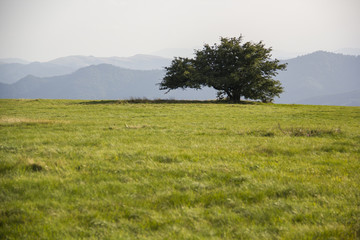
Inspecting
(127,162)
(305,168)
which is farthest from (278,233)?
(127,162)

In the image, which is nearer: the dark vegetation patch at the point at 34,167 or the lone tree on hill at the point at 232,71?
the dark vegetation patch at the point at 34,167

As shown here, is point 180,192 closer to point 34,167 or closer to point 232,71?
point 34,167

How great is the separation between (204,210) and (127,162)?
420cm

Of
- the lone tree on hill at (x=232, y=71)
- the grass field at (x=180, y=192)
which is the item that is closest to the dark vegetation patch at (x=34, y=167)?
the grass field at (x=180, y=192)

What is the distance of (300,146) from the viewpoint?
456 inches

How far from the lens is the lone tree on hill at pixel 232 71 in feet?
168

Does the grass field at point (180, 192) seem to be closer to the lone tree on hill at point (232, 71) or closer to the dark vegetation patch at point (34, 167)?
the dark vegetation patch at point (34, 167)

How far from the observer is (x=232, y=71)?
2060 inches

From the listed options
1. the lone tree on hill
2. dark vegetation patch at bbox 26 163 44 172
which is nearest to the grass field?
dark vegetation patch at bbox 26 163 44 172

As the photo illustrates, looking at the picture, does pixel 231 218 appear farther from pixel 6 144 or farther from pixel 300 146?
pixel 6 144

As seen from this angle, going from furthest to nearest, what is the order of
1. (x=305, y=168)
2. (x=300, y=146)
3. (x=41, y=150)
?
1. (x=300, y=146)
2. (x=41, y=150)
3. (x=305, y=168)

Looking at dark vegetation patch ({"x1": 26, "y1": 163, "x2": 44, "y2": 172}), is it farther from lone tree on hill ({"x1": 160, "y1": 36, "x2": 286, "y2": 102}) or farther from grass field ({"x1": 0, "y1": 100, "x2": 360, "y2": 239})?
lone tree on hill ({"x1": 160, "y1": 36, "x2": 286, "y2": 102})

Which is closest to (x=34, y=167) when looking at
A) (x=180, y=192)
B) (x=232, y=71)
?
(x=180, y=192)

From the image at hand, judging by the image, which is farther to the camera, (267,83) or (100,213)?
(267,83)
